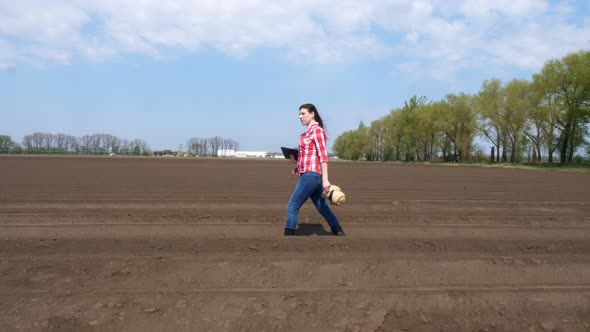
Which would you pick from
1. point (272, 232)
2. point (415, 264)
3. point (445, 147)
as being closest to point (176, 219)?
point (272, 232)

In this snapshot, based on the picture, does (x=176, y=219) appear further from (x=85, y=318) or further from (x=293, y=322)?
(x=293, y=322)

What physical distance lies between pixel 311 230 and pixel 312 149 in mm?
1603

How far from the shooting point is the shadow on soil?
20.0 ft

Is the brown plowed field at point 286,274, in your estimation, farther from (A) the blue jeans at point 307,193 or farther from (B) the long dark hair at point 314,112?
(B) the long dark hair at point 314,112

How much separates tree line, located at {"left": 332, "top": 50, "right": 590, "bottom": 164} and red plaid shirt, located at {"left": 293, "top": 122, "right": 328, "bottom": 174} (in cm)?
5088

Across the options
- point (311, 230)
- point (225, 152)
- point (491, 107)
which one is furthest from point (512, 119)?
point (225, 152)

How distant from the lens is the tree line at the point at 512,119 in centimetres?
4634

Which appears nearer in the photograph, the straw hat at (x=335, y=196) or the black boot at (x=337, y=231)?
the straw hat at (x=335, y=196)

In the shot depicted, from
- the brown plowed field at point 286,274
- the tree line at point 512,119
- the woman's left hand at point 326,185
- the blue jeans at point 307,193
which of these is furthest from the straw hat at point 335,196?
the tree line at point 512,119

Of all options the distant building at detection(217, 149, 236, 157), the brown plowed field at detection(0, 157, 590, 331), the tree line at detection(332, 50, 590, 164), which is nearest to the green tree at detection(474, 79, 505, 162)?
the tree line at detection(332, 50, 590, 164)

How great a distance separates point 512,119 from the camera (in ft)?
173

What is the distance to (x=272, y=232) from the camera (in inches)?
243

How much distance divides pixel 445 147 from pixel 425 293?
72230 millimetres

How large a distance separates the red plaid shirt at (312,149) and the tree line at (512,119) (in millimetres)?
50885
